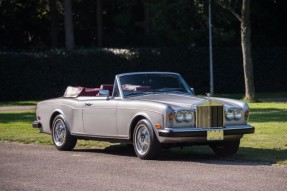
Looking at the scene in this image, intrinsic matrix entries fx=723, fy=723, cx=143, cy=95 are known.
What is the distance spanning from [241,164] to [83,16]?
3912cm

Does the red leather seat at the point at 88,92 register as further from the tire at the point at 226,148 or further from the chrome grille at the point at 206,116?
the chrome grille at the point at 206,116

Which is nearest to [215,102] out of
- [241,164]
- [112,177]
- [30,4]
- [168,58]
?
[241,164]

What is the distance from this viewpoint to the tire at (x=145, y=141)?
1191 cm

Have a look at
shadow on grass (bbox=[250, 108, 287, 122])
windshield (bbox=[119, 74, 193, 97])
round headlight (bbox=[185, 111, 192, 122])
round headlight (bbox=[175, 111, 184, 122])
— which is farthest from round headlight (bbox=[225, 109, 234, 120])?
shadow on grass (bbox=[250, 108, 287, 122])

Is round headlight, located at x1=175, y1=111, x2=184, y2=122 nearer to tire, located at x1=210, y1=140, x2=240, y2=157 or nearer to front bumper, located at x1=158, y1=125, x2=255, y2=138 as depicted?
front bumper, located at x1=158, y1=125, x2=255, y2=138

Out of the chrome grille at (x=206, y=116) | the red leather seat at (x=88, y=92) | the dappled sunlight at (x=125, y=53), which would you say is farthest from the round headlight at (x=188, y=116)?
the dappled sunlight at (x=125, y=53)

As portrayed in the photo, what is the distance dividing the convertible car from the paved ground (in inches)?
15.1

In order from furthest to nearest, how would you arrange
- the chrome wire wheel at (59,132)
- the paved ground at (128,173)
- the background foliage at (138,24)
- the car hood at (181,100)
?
the background foliage at (138,24)
the chrome wire wheel at (59,132)
the car hood at (181,100)
the paved ground at (128,173)

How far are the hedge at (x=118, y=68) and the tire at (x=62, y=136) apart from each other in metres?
25.3

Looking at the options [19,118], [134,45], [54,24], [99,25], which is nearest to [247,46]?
[19,118]

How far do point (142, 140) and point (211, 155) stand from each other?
4.89 feet

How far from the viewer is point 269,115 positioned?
2247 centimetres

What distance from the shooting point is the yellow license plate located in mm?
11805

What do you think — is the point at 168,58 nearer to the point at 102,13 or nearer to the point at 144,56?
the point at 144,56
